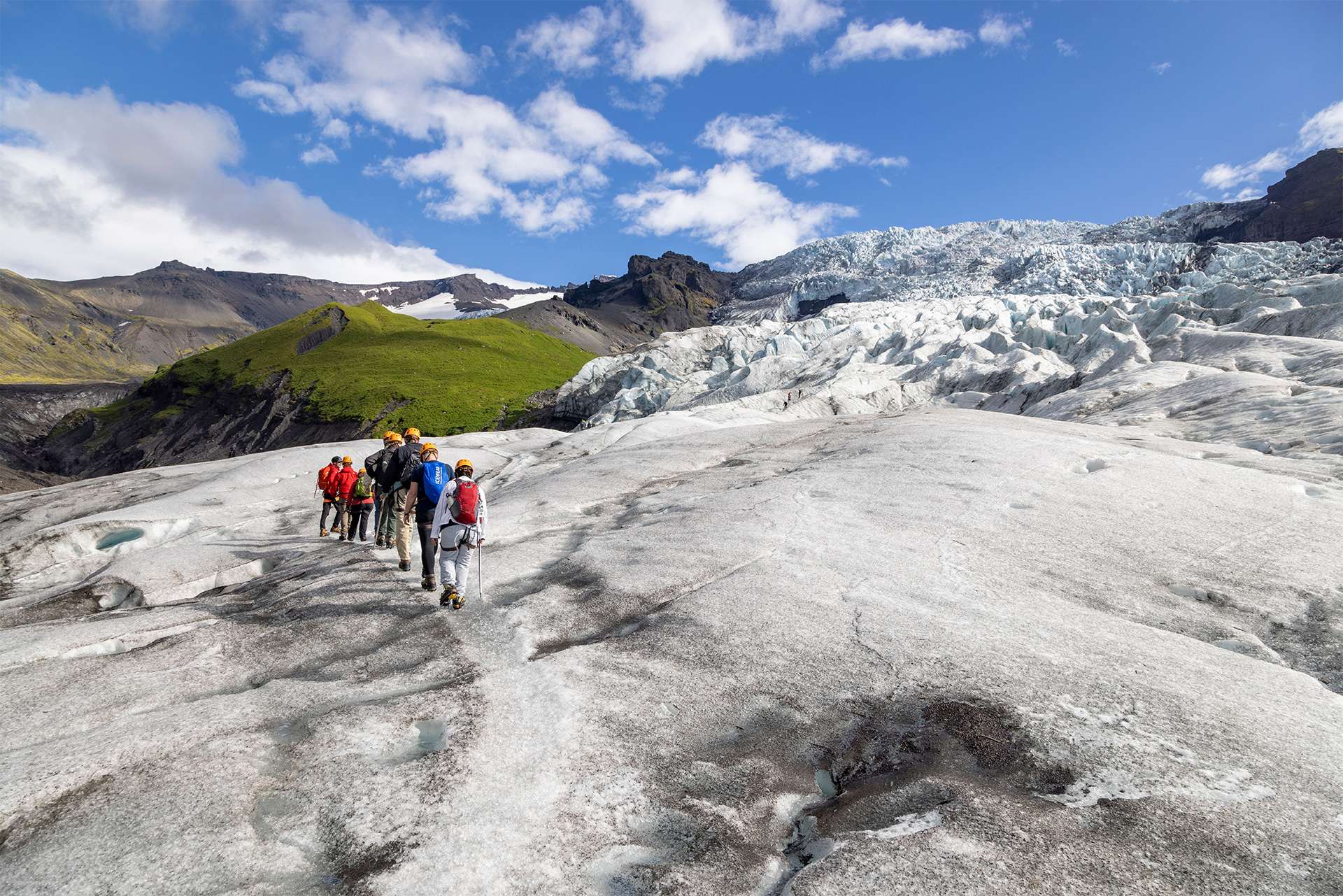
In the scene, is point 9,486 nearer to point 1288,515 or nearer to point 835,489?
point 835,489

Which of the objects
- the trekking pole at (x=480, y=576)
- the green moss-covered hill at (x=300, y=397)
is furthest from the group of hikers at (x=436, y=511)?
the green moss-covered hill at (x=300, y=397)

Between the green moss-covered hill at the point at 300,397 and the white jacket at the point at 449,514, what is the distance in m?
115

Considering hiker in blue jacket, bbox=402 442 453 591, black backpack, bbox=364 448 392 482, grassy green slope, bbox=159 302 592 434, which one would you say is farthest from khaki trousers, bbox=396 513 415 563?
grassy green slope, bbox=159 302 592 434

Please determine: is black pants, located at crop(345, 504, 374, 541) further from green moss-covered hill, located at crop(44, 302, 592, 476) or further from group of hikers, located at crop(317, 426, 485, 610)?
green moss-covered hill, located at crop(44, 302, 592, 476)

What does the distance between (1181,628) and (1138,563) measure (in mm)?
2265

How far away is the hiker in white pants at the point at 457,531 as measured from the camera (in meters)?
12.4

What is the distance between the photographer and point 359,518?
2122 cm

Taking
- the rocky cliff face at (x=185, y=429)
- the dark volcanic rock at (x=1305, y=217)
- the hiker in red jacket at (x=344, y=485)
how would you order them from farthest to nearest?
the dark volcanic rock at (x=1305, y=217), the rocky cliff face at (x=185, y=429), the hiker in red jacket at (x=344, y=485)

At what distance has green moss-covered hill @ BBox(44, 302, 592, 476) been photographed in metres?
129

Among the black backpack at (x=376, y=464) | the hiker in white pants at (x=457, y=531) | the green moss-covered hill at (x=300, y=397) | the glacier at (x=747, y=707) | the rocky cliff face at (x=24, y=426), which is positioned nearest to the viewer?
the glacier at (x=747, y=707)

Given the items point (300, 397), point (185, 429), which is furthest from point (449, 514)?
point (185, 429)

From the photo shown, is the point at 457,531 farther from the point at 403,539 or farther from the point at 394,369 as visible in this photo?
the point at 394,369

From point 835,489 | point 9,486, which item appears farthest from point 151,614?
point 9,486

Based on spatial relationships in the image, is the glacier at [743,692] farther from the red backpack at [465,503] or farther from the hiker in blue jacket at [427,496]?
the red backpack at [465,503]
